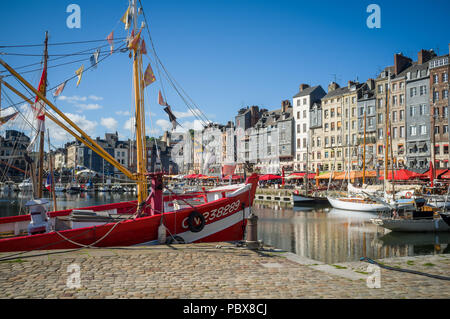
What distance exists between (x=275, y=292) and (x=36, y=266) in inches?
217

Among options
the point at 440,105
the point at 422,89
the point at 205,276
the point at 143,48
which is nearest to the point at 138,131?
the point at 143,48

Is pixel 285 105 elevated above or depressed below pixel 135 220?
above

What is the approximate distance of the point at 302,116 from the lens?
75.5 m

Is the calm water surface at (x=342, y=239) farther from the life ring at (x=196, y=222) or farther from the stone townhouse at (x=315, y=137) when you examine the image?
the stone townhouse at (x=315, y=137)

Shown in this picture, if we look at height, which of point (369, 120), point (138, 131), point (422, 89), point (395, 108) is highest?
point (422, 89)

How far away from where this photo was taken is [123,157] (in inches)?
4441

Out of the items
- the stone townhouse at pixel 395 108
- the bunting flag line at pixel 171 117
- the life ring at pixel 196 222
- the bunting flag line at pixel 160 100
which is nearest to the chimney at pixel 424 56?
the stone townhouse at pixel 395 108

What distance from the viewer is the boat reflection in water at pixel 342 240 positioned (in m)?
19.0

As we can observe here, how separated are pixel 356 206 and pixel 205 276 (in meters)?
35.2

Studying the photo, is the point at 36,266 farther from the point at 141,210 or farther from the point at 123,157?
the point at 123,157

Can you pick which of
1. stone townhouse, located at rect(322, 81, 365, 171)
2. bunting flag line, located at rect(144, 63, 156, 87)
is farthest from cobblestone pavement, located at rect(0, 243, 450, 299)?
stone townhouse, located at rect(322, 81, 365, 171)

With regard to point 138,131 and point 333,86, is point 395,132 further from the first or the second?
point 138,131
